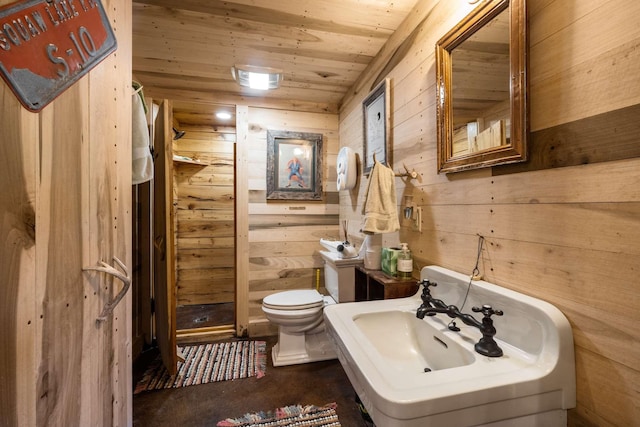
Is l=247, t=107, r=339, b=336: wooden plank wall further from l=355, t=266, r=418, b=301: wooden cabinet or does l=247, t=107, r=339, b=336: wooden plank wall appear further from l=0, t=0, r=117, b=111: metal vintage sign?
l=0, t=0, r=117, b=111: metal vintage sign

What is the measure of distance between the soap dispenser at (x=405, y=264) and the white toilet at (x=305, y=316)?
0.51 m

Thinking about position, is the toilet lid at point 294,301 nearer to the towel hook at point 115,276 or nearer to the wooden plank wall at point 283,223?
the wooden plank wall at point 283,223

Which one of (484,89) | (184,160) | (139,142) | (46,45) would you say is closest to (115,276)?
(46,45)

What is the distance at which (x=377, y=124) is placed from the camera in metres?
1.85

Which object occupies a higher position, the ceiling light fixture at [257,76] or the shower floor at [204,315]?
the ceiling light fixture at [257,76]

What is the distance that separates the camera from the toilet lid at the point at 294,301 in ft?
6.37

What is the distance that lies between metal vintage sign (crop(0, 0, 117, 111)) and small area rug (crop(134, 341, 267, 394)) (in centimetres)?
188

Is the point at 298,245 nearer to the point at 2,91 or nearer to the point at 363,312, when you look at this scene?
the point at 363,312

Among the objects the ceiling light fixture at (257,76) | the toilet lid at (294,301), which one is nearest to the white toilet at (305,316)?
the toilet lid at (294,301)

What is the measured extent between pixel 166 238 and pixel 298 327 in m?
1.14

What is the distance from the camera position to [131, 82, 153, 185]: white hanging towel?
1.46m

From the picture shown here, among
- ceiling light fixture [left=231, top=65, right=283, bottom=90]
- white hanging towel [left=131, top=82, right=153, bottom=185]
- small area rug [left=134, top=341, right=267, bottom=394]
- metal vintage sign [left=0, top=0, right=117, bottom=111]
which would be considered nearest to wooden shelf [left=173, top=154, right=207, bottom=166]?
ceiling light fixture [left=231, top=65, right=283, bottom=90]

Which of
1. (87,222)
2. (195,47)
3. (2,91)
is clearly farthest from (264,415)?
(195,47)

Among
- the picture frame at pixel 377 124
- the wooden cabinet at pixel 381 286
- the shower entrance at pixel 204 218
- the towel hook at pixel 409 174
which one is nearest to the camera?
the wooden cabinet at pixel 381 286
